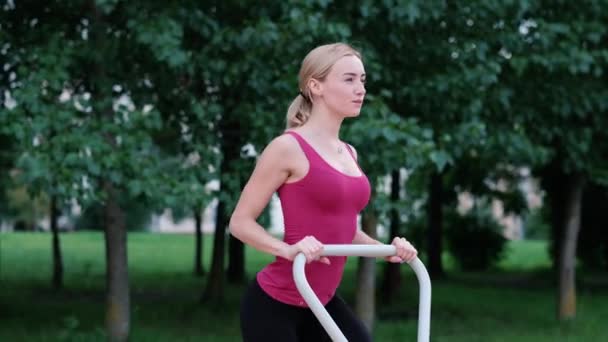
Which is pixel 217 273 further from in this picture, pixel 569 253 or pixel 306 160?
pixel 306 160

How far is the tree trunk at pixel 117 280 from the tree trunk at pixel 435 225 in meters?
9.71

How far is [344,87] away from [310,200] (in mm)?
396

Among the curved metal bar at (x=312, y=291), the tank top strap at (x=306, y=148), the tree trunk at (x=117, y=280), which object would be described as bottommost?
the tree trunk at (x=117, y=280)

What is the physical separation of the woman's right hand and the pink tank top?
0.15 meters

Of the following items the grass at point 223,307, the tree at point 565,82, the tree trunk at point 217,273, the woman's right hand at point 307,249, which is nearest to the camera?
the woman's right hand at point 307,249

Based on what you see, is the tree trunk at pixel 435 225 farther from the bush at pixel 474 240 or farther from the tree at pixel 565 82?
the tree at pixel 565 82

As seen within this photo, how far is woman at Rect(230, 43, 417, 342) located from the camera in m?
3.08

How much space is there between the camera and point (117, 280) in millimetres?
9406

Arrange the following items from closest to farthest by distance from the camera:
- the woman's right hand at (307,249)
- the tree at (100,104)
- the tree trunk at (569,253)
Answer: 1. the woman's right hand at (307,249)
2. the tree at (100,104)
3. the tree trunk at (569,253)

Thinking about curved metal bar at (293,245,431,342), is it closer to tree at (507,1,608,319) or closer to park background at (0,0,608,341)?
park background at (0,0,608,341)

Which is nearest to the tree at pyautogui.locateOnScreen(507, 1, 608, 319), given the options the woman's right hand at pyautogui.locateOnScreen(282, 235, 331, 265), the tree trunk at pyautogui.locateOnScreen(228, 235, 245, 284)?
the woman's right hand at pyautogui.locateOnScreen(282, 235, 331, 265)

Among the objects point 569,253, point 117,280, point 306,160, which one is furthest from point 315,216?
point 569,253

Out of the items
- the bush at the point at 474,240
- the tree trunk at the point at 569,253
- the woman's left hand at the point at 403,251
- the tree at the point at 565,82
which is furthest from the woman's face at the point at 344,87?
the bush at the point at 474,240

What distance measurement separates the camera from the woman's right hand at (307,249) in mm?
2889
